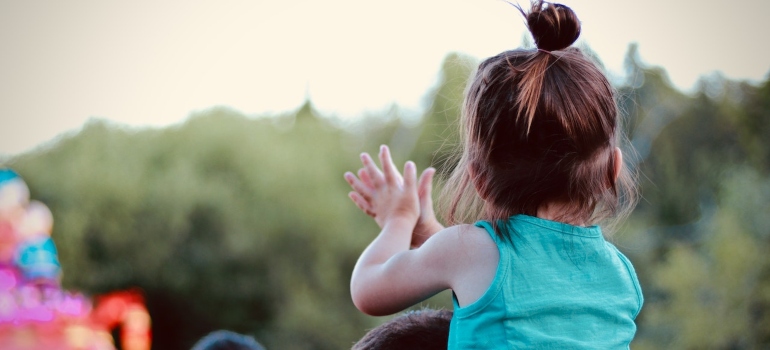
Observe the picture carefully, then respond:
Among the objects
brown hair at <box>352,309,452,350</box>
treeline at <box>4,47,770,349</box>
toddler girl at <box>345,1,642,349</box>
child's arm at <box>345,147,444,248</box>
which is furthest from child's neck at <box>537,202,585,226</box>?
treeline at <box>4,47,770,349</box>

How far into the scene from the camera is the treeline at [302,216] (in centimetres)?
841

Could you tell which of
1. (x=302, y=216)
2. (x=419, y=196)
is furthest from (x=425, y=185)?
(x=302, y=216)

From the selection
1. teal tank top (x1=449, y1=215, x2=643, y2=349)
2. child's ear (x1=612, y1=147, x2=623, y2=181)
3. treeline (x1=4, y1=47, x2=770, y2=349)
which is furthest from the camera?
treeline (x1=4, y1=47, x2=770, y2=349)

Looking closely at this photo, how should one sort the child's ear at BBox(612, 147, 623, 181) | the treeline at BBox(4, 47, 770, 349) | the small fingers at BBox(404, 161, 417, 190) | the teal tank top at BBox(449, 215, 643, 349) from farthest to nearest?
the treeline at BBox(4, 47, 770, 349) < the small fingers at BBox(404, 161, 417, 190) < the child's ear at BBox(612, 147, 623, 181) < the teal tank top at BBox(449, 215, 643, 349)

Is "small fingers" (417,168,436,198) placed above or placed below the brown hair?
above

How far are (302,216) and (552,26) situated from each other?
10.1 metres

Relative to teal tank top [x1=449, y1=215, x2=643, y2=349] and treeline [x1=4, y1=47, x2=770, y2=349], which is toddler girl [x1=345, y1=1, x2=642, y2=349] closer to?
teal tank top [x1=449, y1=215, x2=643, y2=349]

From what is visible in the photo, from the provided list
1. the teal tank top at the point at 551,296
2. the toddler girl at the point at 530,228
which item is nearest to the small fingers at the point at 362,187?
the toddler girl at the point at 530,228

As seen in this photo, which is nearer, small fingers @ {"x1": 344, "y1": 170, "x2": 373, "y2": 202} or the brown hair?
the brown hair

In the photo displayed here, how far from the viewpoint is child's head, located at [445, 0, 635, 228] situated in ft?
3.01

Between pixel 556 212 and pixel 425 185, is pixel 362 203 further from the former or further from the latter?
pixel 556 212

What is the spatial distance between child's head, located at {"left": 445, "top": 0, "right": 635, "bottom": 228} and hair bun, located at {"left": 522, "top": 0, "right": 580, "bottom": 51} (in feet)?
0.09

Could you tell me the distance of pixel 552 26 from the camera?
102 cm

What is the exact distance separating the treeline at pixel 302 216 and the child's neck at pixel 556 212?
23.6 feet
